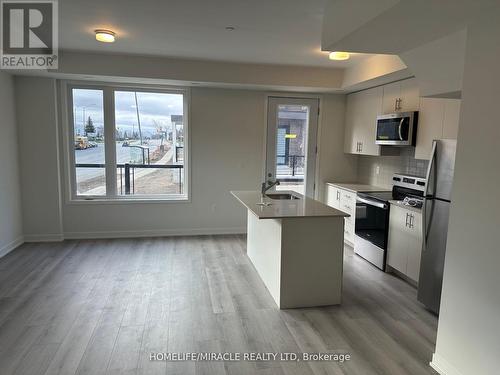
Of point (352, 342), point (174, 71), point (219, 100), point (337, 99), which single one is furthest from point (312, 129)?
point (352, 342)

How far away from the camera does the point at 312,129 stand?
18.8 ft

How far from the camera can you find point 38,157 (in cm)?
491

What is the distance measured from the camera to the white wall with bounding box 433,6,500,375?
6.25 feet

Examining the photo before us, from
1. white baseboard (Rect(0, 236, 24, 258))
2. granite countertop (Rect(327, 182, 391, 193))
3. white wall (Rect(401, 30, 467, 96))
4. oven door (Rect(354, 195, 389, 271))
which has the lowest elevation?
white baseboard (Rect(0, 236, 24, 258))

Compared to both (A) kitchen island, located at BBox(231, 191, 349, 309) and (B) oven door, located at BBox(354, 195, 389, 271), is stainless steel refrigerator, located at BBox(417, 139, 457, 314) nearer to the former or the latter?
(A) kitchen island, located at BBox(231, 191, 349, 309)

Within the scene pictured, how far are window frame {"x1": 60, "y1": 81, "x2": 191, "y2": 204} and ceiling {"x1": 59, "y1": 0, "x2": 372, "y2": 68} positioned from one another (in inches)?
35.8

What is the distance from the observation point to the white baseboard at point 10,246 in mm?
4407

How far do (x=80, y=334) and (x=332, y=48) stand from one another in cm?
293

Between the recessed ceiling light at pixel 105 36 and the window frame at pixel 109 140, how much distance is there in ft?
5.05

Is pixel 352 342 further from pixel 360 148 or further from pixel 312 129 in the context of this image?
pixel 312 129

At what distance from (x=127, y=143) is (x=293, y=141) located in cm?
265

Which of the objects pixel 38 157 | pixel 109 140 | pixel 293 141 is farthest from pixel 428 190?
pixel 38 157

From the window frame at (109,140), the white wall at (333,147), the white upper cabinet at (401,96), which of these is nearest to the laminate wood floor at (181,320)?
the window frame at (109,140)

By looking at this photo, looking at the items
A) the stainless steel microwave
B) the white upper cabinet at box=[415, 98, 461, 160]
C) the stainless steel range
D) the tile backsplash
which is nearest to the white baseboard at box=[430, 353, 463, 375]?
the stainless steel range
